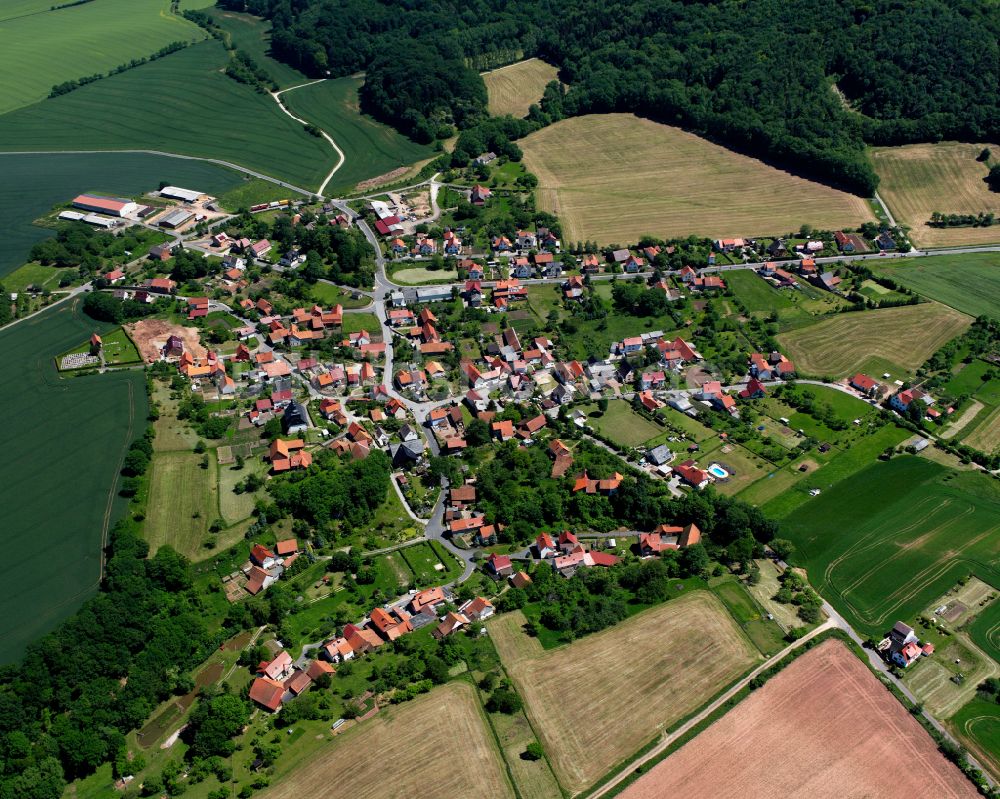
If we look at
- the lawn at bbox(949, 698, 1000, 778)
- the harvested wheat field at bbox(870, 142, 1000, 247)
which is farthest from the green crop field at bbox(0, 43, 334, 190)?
the lawn at bbox(949, 698, 1000, 778)

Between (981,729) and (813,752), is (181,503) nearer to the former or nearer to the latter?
(813,752)

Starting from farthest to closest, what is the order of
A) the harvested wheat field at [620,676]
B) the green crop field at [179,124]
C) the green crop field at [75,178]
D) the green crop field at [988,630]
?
the green crop field at [179,124] < the green crop field at [75,178] < the green crop field at [988,630] < the harvested wheat field at [620,676]

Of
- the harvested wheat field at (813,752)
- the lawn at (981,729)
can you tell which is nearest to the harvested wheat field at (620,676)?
the harvested wheat field at (813,752)

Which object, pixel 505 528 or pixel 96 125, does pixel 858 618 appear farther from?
pixel 96 125

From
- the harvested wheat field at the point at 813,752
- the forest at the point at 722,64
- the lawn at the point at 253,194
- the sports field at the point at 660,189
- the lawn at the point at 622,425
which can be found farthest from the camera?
the forest at the point at 722,64

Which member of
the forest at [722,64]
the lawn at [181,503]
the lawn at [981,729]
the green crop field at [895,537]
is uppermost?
the forest at [722,64]

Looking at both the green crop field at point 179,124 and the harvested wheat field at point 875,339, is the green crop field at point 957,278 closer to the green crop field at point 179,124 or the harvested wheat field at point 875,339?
the harvested wheat field at point 875,339

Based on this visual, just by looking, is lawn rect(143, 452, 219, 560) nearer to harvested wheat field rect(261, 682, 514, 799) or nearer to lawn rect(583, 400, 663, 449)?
harvested wheat field rect(261, 682, 514, 799)
